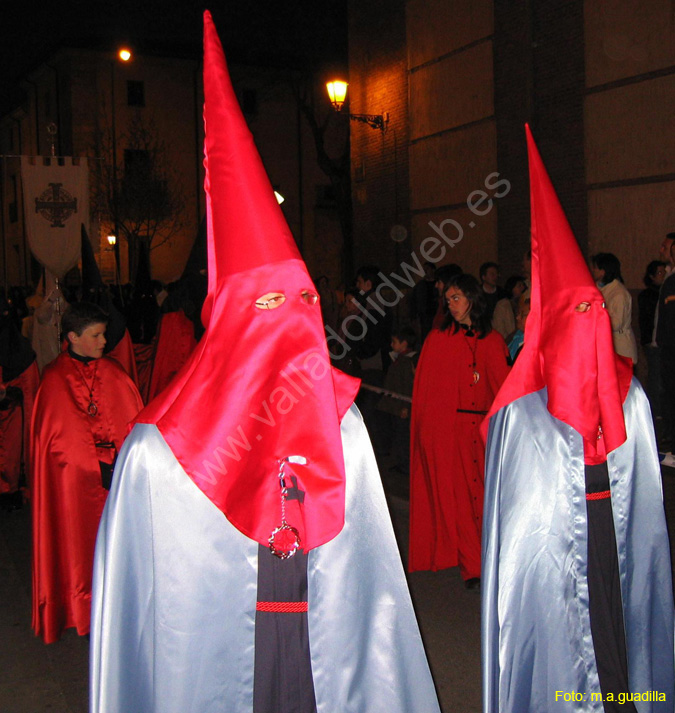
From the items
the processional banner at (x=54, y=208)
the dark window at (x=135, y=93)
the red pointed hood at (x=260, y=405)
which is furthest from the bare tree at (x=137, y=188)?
the red pointed hood at (x=260, y=405)

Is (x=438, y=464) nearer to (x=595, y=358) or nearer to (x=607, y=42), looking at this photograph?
(x=595, y=358)

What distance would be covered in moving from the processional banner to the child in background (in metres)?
4.99

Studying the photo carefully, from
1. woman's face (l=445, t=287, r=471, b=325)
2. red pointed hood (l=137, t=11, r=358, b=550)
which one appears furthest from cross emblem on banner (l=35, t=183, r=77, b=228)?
red pointed hood (l=137, t=11, r=358, b=550)

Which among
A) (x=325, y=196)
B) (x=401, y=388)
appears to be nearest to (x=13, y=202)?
(x=325, y=196)

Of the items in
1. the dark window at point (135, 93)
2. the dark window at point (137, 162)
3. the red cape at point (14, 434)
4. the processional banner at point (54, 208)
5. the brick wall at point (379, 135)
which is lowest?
the red cape at point (14, 434)

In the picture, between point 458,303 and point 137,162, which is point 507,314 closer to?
point 458,303

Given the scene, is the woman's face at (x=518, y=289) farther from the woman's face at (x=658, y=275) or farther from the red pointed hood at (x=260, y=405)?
the red pointed hood at (x=260, y=405)

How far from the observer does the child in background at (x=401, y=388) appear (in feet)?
29.1

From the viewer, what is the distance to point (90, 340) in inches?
198

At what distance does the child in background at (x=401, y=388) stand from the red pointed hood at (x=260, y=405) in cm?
598

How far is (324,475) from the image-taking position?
2.50 m

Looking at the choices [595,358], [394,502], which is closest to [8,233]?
[394,502]

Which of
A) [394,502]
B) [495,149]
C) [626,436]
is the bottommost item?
[394,502]

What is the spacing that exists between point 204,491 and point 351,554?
52 centimetres
